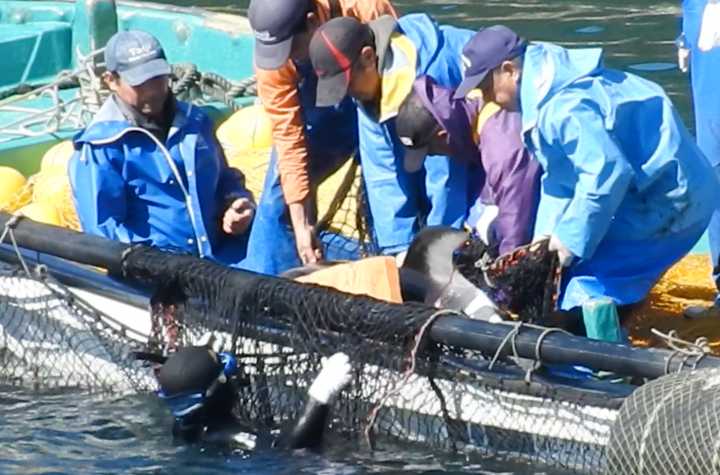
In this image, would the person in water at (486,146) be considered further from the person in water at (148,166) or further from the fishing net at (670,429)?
the fishing net at (670,429)

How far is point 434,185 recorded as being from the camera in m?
6.81

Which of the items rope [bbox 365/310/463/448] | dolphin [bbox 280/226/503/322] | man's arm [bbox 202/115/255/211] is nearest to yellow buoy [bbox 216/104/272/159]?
man's arm [bbox 202/115/255/211]

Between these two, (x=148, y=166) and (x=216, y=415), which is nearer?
(x=216, y=415)

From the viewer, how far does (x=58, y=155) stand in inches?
363

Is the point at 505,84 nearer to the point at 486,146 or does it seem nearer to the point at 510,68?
the point at 510,68

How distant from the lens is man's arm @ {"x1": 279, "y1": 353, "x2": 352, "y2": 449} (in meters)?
Answer: 5.82

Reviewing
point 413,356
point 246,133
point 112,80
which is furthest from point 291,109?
point 246,133

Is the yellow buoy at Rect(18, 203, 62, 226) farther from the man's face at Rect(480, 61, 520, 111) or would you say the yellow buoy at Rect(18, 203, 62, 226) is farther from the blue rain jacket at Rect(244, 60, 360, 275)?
the man's face at Rect(480, 61, 520, 111)

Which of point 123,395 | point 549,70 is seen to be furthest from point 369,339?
point 123,395

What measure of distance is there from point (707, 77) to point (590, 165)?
1637mm

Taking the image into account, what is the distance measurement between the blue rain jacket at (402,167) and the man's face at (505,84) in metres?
0.48

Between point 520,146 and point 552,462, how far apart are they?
1.25 meters

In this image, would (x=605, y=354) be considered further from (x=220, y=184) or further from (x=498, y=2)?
(x=498, y=2)

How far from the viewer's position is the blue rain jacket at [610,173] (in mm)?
5711
